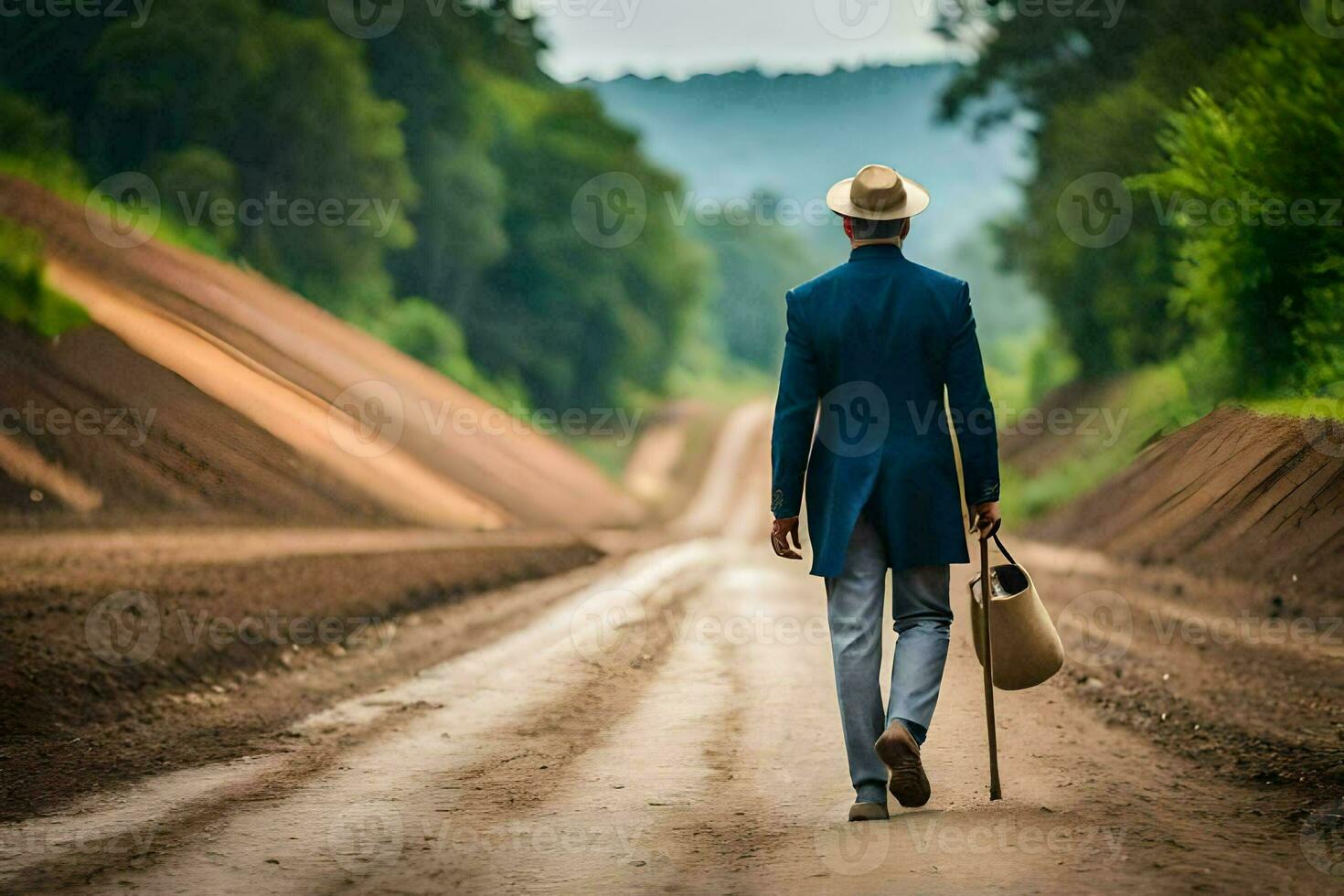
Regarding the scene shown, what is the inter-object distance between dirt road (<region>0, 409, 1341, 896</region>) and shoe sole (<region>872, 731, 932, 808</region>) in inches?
3.9

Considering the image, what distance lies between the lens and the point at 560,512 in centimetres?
2902

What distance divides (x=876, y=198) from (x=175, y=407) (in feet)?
19.7

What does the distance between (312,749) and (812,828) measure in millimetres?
3151

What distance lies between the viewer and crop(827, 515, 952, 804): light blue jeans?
529 cm

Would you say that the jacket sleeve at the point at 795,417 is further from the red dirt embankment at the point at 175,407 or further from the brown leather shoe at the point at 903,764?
the red dirt embankment at the point at 175,407

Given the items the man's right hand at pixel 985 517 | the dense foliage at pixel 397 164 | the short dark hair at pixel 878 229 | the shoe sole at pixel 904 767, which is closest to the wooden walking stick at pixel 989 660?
the man's right hand at pixel 985 517

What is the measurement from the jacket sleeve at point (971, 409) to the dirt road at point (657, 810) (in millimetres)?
1232

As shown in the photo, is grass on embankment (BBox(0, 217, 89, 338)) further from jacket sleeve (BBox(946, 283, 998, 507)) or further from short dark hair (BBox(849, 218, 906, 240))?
jacket sleeve (BBox(946, 283, 998, 507))

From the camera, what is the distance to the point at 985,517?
5.37 meters

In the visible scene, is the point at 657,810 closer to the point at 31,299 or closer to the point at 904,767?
the point at 904,767

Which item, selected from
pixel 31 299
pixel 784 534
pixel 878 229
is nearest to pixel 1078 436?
pixel 31 299

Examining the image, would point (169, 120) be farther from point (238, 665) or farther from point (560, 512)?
point (238, 665)

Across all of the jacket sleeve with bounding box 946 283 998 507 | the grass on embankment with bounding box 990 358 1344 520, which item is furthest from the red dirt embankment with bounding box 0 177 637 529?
the grass on embankment with bounding box 990 358 1344 520

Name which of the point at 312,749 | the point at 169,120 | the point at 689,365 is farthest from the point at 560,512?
the point at 689,365
